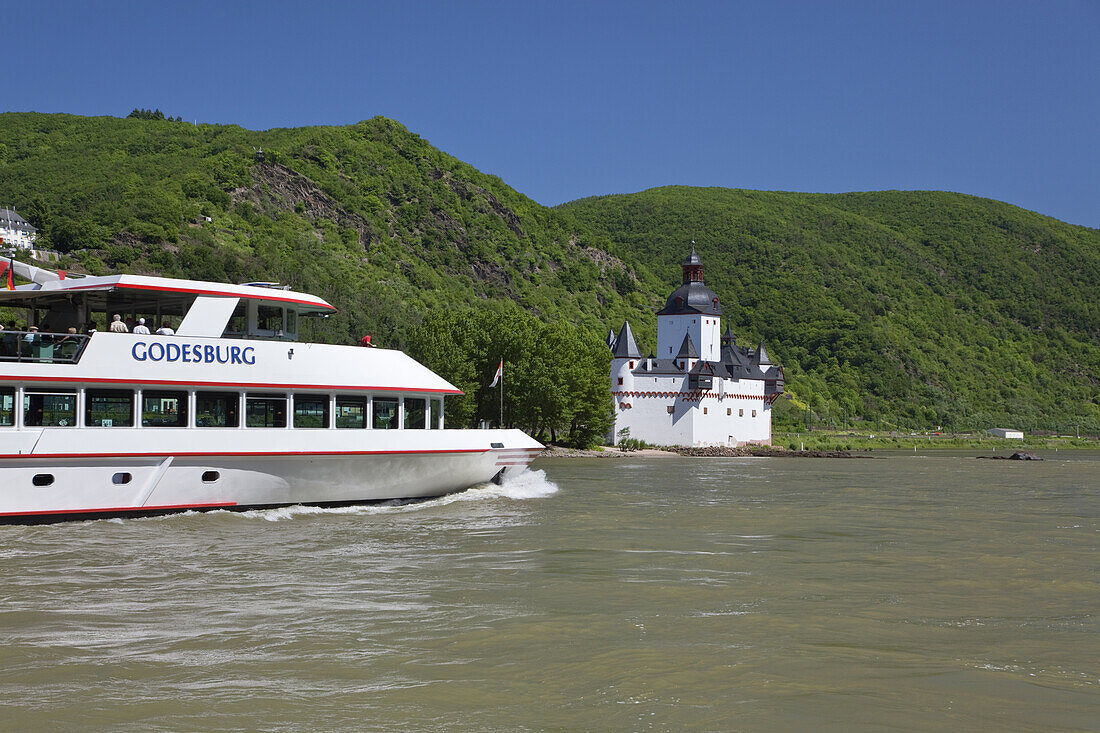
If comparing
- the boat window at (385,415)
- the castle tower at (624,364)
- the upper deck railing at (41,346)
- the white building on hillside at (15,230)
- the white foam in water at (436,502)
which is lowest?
the white foam in water at (436,502)

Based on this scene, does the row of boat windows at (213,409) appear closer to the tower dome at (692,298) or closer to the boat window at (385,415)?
the boat window at (385,415)

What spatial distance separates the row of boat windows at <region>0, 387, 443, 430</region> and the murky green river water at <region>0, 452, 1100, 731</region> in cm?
195

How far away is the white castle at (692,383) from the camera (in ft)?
275

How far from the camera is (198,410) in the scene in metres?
20.7

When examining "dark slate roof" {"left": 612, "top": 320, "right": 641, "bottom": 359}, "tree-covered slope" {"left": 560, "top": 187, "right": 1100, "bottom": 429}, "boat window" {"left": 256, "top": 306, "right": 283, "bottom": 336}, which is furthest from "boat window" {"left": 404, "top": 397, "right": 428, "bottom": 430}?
"tree-covered slope" {"left": 560, "top": 187, "right": 1100, "bottom": 429}

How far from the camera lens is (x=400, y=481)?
2333cm

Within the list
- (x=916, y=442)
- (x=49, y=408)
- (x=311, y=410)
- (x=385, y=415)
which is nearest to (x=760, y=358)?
(x=916, y=442)

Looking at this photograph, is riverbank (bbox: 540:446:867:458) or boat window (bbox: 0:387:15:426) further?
riverbank (bbox: 540:446:867:458)

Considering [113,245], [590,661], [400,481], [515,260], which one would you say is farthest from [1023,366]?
[590,661]

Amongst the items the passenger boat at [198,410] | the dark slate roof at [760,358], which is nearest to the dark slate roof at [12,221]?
the dark slate roof at [760,358]

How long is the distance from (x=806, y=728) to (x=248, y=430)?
49.6 feet

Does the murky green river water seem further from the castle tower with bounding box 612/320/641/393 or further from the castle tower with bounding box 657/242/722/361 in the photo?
the castle tower with bounding box 657/242/722/361

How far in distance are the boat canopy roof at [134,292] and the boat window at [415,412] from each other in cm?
317

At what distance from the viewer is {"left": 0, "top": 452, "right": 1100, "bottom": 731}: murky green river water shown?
866 cm
